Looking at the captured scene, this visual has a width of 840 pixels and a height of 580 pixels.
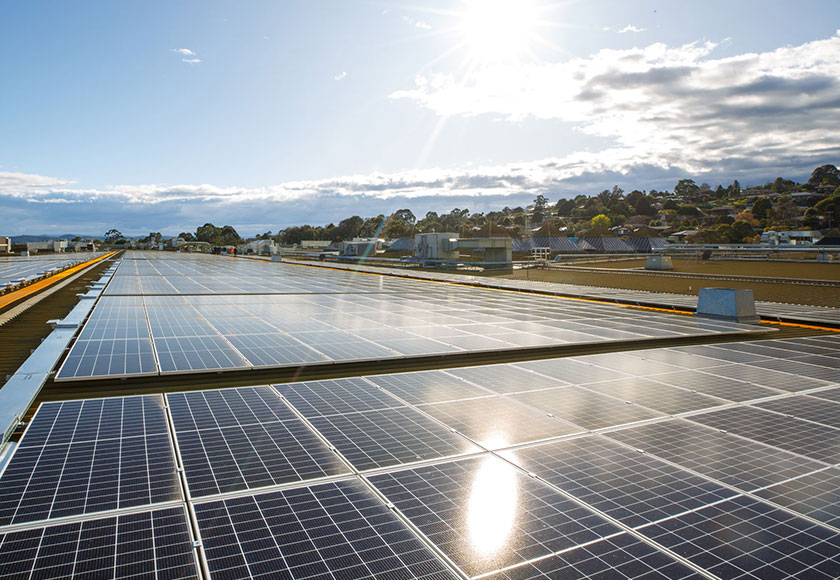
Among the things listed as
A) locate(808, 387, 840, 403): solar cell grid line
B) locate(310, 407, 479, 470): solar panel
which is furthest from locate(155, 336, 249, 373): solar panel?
locate(808, 387, 840, 403): solar cell grid line

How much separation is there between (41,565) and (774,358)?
16099 mm

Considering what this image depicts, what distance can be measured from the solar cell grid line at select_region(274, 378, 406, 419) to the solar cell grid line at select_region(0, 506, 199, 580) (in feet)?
12.2

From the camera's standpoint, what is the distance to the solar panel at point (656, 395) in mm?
9734

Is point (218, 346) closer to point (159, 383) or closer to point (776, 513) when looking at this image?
point (159, 383)

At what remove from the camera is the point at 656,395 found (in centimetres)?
1050

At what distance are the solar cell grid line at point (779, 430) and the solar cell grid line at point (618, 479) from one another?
2.17m

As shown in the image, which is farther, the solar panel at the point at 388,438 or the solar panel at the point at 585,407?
the solar panel at the point at 585,407

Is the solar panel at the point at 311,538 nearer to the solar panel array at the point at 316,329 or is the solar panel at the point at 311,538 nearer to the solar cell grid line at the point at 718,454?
the solar cell grid line at the point at 718,454

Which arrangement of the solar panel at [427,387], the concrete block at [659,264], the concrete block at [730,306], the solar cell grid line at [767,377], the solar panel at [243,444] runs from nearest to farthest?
the solar panel at [243,444], the solar panel at [427,387], the solar cell grid line at [767,377], the concrete block at [730,306], the concrete block at [659,264]

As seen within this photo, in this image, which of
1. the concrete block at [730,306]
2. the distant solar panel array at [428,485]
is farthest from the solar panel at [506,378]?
the concrete block at [730,306]

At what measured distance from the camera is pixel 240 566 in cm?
470

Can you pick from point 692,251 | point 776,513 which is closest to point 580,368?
point 776,513

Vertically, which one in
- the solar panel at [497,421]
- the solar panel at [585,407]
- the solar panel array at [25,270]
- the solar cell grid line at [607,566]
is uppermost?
the solar panel array at [25,270]

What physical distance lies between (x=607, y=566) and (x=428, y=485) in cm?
219
